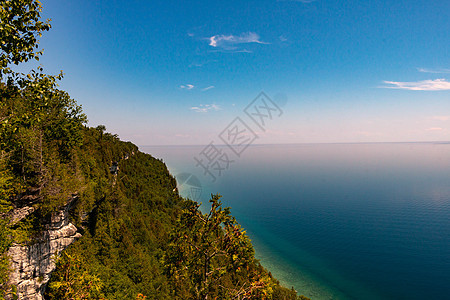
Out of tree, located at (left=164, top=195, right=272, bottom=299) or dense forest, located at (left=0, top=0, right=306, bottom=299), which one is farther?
tree, located at (left=164, top=195, right=272, bottom=299)

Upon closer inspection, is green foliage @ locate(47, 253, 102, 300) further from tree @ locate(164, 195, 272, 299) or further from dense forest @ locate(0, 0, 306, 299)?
tree @ locate(164, 195, 272, 299)

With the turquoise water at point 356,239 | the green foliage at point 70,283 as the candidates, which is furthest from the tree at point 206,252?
the turquoise water at point 356,239

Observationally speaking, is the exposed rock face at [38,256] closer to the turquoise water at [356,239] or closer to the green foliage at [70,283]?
the green foliage at [70,283]

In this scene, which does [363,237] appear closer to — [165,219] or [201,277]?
[165,219]

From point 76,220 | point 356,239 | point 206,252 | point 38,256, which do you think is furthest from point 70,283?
point 356,239

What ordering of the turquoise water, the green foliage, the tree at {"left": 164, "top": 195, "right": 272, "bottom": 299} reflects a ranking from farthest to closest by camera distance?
the turquoise water, the green foliage, the tree at {"left": 164, "top": 195, "right": 272, "bottom": 299}

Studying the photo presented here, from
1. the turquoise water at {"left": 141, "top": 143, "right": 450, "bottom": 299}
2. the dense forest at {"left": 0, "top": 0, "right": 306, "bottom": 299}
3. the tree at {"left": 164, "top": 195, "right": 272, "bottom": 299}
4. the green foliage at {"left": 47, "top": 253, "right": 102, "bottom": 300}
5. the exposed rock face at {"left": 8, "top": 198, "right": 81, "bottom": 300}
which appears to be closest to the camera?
the dense forest at {"left": 0, "top": 0, "right": 306, "bottom": 299}

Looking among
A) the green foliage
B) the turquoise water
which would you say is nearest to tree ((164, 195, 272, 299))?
the green foliage
